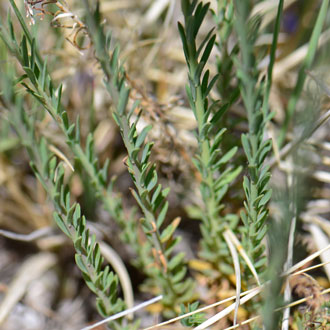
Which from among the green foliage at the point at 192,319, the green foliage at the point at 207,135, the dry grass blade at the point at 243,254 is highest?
the green foliage at the point at 207,135

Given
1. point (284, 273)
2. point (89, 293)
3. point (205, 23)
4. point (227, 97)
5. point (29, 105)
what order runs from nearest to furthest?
point (284, 273) < point (227, 97) < point (89, 293) < point (29, 105) < point (205, 23)

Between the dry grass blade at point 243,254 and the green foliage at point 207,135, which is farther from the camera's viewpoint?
the dry grass blade at point 243,254

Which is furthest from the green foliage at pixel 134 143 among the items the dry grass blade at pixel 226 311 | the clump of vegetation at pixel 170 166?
the dry grass blade at pixel 226 311

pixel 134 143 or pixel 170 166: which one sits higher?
pixel 134 143

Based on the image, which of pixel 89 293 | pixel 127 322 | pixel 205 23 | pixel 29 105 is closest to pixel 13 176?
pixel 29 105

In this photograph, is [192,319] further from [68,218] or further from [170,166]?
[170,166]

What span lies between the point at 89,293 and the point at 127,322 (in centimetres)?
18

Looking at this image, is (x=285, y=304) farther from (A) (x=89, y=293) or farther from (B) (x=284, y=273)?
(A) (x=89, y=293)

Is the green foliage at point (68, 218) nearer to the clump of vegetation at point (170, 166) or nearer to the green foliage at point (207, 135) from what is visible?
the clump of vegetation at point (170, 166)

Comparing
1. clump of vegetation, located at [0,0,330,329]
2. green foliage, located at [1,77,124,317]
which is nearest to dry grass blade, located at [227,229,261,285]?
clump of vegetation, located at [0,0,330,329]

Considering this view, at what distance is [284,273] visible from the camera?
1.87 feet

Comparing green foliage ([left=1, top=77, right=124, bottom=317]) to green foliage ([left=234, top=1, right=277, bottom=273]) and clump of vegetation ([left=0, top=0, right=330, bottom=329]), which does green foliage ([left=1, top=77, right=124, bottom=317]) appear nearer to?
clump of vegetation ([left=0, top=0, right=330, bottom=329])

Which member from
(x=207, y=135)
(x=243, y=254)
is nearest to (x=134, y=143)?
(x=207, y=135)

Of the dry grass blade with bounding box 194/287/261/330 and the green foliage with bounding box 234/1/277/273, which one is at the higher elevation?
the green foliage with bounding box 234/1/277/273
